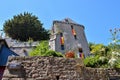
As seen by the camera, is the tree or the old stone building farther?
the tree

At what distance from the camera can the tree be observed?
119 feet

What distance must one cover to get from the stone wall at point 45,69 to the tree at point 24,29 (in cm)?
2384

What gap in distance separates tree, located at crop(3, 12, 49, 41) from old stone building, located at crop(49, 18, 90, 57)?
1.38m

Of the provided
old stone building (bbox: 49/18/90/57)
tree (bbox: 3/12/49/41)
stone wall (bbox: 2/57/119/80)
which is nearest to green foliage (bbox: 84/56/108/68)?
stone wall (bbox: 2/57/119/80)

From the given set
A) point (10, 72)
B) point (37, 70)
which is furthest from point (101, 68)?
point (10, 72)

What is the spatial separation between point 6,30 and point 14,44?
544cm

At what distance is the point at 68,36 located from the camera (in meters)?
37.5

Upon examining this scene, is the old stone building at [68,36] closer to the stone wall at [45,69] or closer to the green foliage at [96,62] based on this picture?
the green foliage at [96,62]

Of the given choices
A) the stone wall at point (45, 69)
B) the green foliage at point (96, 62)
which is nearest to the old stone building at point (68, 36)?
the green foliage at point (96, 62)

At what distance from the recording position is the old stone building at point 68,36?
35.3 meters

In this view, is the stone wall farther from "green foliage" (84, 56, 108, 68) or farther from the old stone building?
the old stone building

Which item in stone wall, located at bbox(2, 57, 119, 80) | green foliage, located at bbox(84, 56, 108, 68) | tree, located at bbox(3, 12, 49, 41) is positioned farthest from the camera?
tree, located at bbox(3, 12, 49, 41)

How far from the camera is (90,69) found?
41.7ft

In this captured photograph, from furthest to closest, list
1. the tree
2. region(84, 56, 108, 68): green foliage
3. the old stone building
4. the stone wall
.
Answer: the tree < the old stone building < region(84, 56, 108, 68): green foliage < the stone wall
